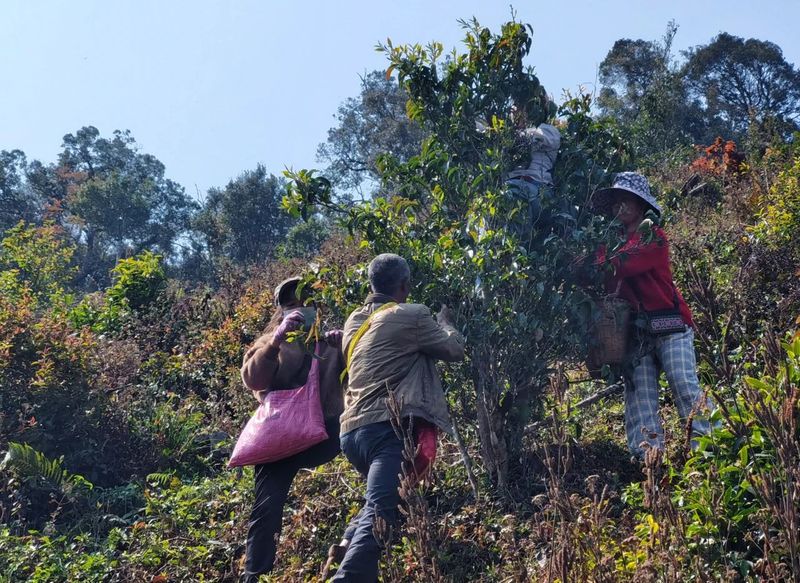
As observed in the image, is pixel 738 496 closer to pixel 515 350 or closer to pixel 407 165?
pixel 515 350

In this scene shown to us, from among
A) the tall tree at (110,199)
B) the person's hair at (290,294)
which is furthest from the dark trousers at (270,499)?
the tall tree at (110,199)

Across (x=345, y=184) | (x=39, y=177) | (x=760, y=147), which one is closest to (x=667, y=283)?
(x=760, y=147)

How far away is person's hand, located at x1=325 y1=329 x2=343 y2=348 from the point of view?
15.3 feet

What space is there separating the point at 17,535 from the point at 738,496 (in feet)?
17.0

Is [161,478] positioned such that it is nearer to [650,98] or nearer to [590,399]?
[590,399]

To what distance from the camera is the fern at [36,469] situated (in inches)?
253

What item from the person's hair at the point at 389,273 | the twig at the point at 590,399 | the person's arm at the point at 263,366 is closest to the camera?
the person's hair at the point at 389,273

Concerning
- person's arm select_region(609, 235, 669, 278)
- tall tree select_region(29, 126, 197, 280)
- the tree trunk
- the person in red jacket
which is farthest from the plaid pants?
tall tree select_region(29, 126, 197, 280)

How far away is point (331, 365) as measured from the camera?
15.4 feet

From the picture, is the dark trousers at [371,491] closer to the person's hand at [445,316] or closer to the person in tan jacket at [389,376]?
the person in tan jacket at [389,376]

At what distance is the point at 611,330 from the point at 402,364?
1.37 meters

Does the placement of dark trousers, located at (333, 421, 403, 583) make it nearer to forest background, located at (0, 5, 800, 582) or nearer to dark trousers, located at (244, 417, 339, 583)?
forest background, located at (0, 5, 800, 582)

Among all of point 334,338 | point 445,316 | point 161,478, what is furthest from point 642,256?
point 161,478

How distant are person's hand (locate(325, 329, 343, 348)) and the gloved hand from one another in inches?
9.4
